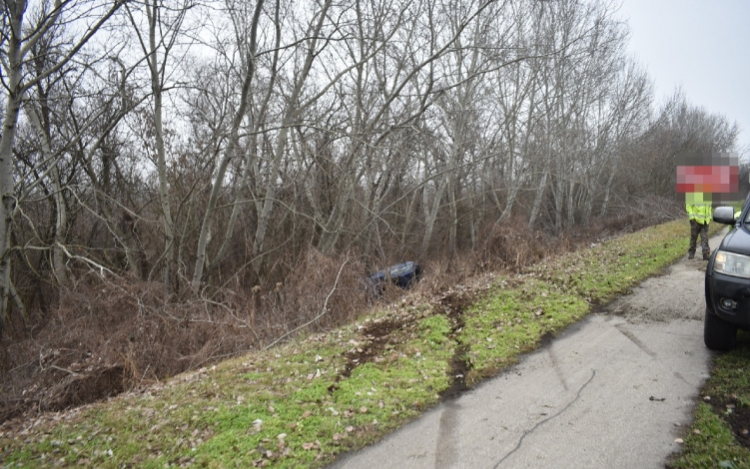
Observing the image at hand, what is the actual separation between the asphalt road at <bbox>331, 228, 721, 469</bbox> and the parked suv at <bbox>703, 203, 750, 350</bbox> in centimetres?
28

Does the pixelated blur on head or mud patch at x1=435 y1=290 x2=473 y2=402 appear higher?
the pixelated blur on head

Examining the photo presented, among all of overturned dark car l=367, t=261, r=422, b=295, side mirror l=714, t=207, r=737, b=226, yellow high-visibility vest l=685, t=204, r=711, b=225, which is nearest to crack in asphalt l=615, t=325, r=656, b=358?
side mirror l=714, t=207, r=737, b=226

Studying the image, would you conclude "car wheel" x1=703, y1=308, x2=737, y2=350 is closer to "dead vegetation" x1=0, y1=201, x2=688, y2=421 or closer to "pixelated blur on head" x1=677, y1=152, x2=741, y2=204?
"dead vegetation" x1=0, y1=201, x2=688, y2=421

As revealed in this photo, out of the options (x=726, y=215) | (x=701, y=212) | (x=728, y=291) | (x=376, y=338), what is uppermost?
(x=726, y=215)

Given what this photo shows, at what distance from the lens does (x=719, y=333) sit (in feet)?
16.9

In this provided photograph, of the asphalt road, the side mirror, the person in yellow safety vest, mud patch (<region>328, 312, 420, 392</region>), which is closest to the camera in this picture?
the asphalt road

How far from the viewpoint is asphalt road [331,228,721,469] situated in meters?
3.67

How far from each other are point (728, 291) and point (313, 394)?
13.0 feet

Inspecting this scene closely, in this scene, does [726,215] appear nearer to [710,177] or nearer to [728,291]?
[728,291]

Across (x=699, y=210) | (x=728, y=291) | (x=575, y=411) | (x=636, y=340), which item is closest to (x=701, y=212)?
(x=699, y=210)

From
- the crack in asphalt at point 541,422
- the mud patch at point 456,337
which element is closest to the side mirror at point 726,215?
the crack in asphalt at point 541,422

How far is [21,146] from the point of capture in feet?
42.2

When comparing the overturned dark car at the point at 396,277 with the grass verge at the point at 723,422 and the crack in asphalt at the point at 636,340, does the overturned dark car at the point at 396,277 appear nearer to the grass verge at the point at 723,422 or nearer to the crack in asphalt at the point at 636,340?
the crack in asphalt at the point at 636,340

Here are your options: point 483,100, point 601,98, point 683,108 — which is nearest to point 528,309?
point 483,100
